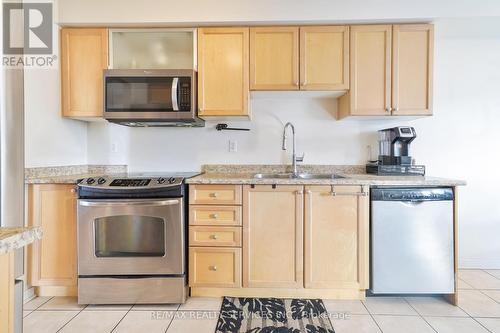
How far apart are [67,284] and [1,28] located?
1892 mm

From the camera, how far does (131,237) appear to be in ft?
6.70

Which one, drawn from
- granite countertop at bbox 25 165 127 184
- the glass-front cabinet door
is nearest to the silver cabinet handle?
the glass-front cabinet door

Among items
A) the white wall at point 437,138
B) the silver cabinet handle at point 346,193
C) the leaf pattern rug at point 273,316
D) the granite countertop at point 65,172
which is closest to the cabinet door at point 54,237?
the granite countertop at point 65,172

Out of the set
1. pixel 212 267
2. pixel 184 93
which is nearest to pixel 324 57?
pixel 184 93

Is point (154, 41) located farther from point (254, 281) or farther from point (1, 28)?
point (254, 281)

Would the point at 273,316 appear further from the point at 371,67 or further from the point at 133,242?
the point at 371,67

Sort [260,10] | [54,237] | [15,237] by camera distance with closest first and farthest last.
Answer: [15,237] < [54,237] < [260,10]

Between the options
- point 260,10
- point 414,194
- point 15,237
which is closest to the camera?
point 15,237

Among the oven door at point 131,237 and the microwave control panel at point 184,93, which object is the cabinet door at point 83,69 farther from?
the oven door at point 131,237

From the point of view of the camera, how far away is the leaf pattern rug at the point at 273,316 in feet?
5.80

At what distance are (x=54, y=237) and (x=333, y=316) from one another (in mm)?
2100

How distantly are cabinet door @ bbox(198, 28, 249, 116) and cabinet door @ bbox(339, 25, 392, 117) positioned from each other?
871 millimetres

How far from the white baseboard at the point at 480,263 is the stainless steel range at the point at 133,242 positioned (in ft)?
8.62

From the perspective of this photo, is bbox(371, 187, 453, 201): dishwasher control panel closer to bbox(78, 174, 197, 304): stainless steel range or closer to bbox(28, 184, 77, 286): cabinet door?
bbox(78, 174, 197, 304): stainless steel range
